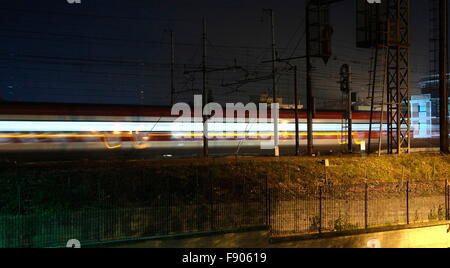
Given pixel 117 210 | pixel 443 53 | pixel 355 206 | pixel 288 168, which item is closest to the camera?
pixel 117 210

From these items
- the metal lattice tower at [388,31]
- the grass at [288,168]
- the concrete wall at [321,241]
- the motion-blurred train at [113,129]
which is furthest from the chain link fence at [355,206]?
the motion-blurred train at [113,129]

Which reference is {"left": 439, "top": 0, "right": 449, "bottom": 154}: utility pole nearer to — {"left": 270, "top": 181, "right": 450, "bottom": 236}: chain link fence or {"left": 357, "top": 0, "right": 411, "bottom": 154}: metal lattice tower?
{"left": 357, "top": 0, "right": 411, "bottom": 154}: metal lattice tower

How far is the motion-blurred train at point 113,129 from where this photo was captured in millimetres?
25812

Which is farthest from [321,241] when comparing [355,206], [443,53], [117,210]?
[443,53]

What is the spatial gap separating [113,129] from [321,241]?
19.0 meters

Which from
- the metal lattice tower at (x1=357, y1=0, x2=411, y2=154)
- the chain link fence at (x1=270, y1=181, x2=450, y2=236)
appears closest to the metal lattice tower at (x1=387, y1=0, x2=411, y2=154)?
the metal lattice tower at (x1=357, y1=0, x2=411, y2=154)

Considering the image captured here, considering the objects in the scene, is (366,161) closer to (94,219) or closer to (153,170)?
(153,170)

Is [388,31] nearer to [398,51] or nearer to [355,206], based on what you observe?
[398,51]

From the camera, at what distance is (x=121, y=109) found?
29812 mm

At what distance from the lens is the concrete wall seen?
12117 mm

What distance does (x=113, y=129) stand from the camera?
29422 mm

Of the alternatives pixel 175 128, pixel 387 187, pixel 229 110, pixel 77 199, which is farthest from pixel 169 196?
pixel 229 110

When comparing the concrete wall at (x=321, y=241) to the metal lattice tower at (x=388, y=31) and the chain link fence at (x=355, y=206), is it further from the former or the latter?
the metal lattice tower at (x=388, y=31)

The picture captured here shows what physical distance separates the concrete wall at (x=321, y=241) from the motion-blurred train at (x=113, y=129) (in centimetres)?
1726
